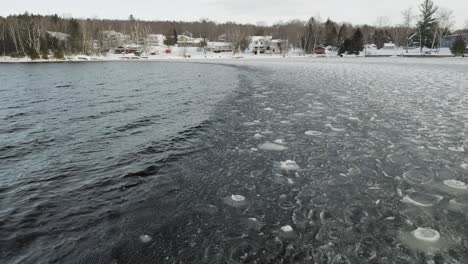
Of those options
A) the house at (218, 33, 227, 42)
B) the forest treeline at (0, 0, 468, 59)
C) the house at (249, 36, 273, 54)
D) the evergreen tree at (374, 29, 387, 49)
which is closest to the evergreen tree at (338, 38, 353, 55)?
the forest treeline at (0, 0, 468, 59)

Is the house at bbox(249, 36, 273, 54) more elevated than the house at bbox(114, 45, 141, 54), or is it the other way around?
the house at bbox(249, 36, 273, 54)

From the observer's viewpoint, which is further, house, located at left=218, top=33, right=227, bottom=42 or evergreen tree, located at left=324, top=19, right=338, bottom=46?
house, located at left=218, top=33, right=227, bottom=42

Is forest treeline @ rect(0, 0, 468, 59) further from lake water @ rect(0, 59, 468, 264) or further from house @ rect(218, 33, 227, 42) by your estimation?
lake water @ rect(0, 59, 468, 264)

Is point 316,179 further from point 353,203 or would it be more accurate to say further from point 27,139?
point 27,139

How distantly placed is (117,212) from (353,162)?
19.0 feet

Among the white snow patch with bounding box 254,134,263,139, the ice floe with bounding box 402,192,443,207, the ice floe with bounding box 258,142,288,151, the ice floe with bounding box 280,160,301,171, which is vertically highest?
the white snow patch with bounding box 254,134,263,139

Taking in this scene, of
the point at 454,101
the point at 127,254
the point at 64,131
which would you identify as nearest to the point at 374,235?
the point at 127,254

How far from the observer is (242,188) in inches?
269

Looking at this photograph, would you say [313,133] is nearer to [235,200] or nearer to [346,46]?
[235,200]

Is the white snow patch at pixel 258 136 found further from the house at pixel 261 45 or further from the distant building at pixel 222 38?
the distant building at pixel 222 38

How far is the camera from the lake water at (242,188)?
189 inches

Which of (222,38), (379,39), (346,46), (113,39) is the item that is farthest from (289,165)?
(222,38)

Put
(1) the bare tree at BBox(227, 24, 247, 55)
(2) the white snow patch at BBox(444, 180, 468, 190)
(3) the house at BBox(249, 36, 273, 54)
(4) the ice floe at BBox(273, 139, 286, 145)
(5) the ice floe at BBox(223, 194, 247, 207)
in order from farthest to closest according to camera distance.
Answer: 1. (3) the house at BBox(249, 36, 273, 54)
2. (1) the bare tree at BBox(227, 24, 247, 55)
3. (4) the ice floe at BBox(273, 139, 286, 145)
4. (2) the white snow patch at BBox(444, 180, 468, 190)
5. (5) the ice floe at BBox(223, 194, 247, 207)

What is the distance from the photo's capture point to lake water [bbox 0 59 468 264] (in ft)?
15.8
